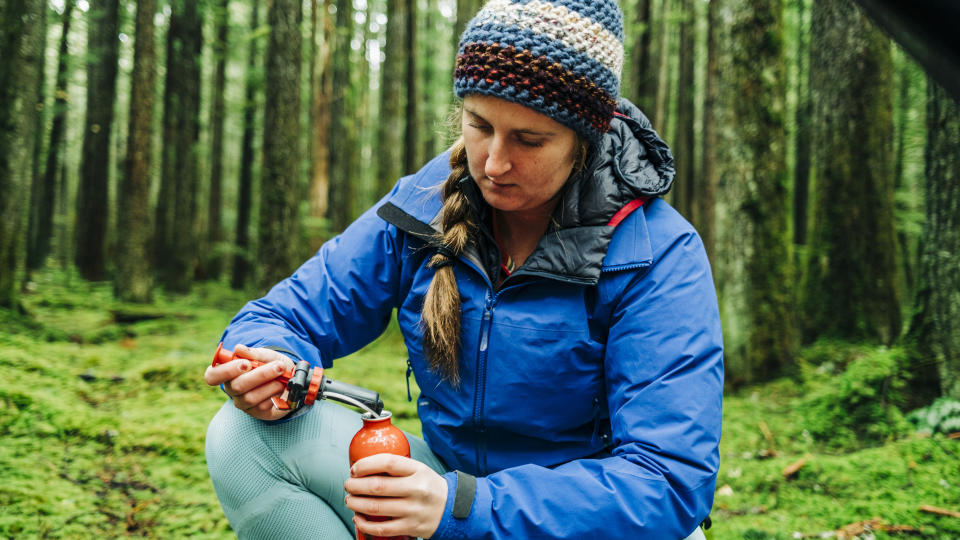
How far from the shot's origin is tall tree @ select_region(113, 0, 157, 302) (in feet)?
30.3

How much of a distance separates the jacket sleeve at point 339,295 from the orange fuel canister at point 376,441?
474 mm

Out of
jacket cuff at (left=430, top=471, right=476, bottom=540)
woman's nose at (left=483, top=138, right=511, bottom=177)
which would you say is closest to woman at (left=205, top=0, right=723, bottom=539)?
woman's nose at (left=483, top=138, right=511, bottom=177)

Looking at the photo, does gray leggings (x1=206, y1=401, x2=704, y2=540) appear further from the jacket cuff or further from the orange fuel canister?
the jacket cuff

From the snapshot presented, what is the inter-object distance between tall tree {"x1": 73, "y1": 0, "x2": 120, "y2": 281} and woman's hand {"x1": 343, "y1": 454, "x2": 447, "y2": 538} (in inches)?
485

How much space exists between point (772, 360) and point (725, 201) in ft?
4.84

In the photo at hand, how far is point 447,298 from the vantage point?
6.50 ft

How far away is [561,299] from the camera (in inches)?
76.4

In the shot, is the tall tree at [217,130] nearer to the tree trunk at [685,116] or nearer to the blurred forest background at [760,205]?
the blurred forest background at [760,205]

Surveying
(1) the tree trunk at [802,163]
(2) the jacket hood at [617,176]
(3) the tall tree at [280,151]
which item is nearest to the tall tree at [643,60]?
(1) the tree trunk at [802,163]

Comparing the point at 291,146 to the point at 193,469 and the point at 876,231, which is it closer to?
the point at 193,469

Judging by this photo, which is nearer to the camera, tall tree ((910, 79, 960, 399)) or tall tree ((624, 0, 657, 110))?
tall tree ((910, 79, 960, 399))

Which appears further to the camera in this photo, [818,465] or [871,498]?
[818,465]

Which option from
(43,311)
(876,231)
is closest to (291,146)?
(43,311)

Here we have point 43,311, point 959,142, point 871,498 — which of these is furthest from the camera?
point 43,311
